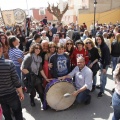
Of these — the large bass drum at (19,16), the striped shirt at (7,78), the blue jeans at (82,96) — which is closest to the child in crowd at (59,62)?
the blue jeans at (82,96)

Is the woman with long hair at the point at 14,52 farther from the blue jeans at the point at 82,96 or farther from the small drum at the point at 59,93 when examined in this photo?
the blue jeans at the point at 82,96

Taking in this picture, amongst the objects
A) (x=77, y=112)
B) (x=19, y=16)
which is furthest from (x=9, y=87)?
(x=19, y=16)

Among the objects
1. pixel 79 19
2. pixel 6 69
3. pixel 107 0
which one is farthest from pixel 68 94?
pixel 107 0

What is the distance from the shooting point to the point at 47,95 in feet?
15.4

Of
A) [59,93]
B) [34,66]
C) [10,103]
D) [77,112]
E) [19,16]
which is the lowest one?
[77,112]

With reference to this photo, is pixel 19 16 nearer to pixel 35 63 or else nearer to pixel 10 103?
pixel 35 63

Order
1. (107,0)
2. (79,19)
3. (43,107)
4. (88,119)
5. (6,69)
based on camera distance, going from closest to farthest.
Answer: (6,69), (88,119), (43,107), (79,19), (107,0)

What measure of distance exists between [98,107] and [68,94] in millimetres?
964

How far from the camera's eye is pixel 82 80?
4.92 meters

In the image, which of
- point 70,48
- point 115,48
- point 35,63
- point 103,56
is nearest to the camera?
point 35,63

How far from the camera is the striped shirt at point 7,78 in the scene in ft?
10.5

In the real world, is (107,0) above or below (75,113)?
above

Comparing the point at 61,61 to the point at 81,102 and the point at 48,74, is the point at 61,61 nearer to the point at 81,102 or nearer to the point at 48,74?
the point at 48,74

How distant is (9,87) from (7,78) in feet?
0.61
